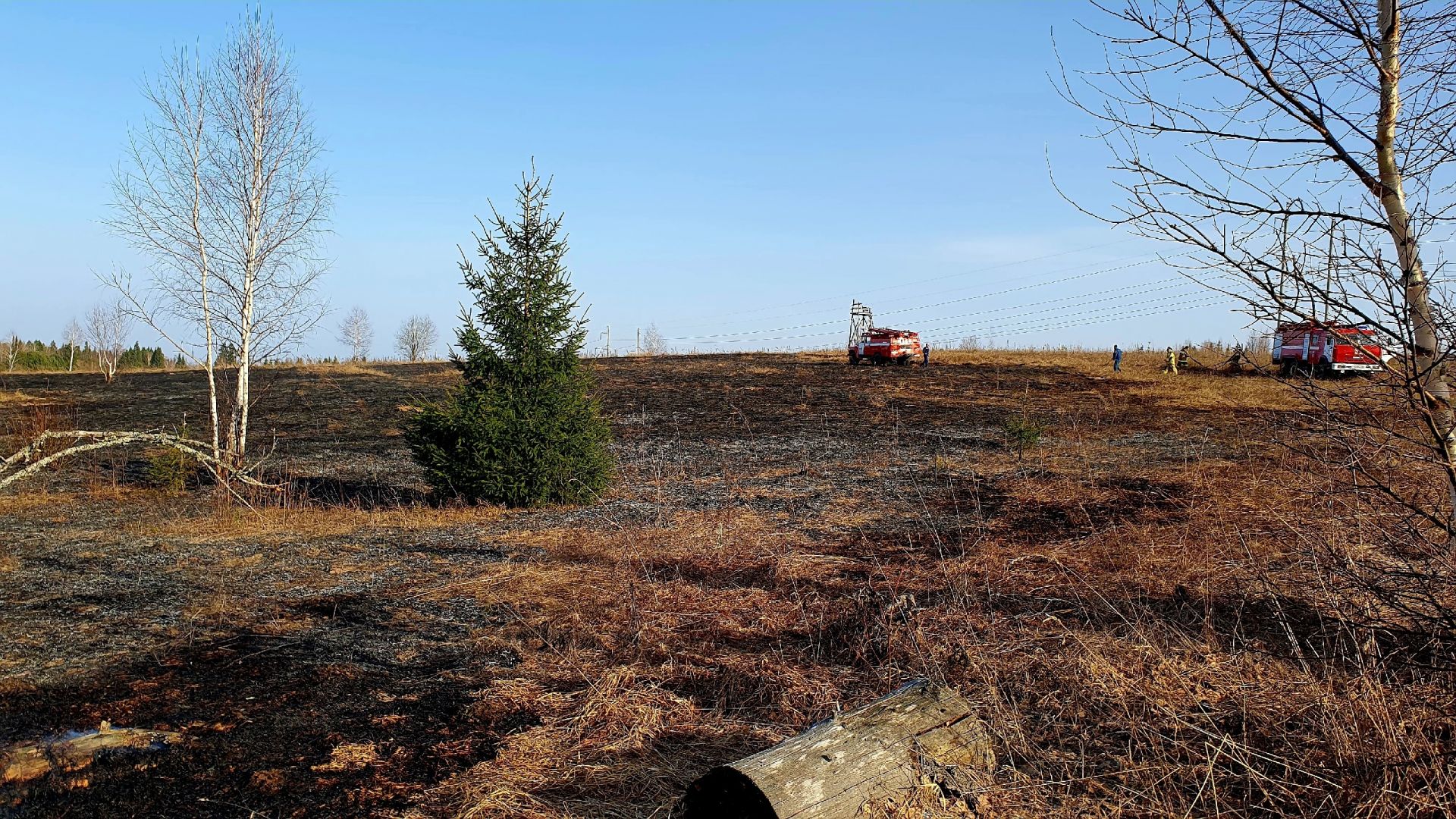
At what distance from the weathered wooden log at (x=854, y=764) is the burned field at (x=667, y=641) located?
139 millimetres

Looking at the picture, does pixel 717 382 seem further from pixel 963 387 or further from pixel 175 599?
pixel 175 599

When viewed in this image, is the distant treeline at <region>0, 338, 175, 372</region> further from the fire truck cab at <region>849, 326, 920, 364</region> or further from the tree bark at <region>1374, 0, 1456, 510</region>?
the tree bark at <region>1374, 0, 1456, 510</region>

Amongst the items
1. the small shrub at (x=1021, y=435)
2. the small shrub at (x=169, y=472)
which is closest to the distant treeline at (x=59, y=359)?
the small shrub at (x=169, y=472)

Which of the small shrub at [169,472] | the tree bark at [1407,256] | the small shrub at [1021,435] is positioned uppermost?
the tree bark at [1407,256]

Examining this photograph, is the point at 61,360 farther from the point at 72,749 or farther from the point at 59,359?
the point at 72,749

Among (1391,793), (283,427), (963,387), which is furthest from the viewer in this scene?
(963,387)

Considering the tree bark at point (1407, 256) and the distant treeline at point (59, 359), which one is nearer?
the tree bark at point (1407, 256)

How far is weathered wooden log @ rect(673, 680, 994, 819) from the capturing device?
2.94 m

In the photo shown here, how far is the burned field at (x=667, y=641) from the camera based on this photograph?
357 centimetres

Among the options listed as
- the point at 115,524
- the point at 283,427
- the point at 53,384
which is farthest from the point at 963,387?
the point at 53,384

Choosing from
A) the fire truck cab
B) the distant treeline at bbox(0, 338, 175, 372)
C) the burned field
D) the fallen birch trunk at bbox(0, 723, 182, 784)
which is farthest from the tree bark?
the distant treeline at bbox(0, 338, 175, 372)

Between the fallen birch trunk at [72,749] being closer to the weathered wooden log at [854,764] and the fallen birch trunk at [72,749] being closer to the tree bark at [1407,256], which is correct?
the weathered wooden log at [854,764]

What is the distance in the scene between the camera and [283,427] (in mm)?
20531

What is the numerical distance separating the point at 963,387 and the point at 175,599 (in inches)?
879
